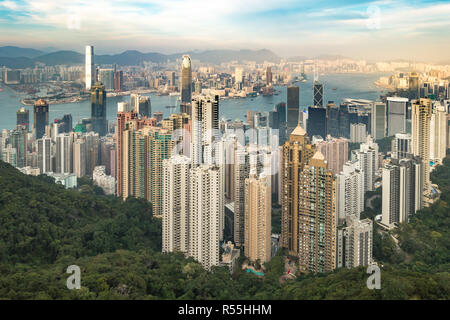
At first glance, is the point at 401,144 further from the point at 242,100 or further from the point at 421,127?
the point at 242,100

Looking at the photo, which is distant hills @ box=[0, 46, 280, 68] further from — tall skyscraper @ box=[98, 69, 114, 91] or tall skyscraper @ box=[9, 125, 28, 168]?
tall skyscraper @ box=[9, 125, 28, 168]

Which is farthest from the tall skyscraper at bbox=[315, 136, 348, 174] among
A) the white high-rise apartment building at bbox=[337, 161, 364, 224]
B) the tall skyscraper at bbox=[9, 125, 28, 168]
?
the tall skyscraper at bbox=[9, 125, 28, 168]

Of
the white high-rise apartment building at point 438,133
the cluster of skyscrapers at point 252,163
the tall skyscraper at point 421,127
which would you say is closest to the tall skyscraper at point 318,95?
the cluster of skyscrapers at point 252,163

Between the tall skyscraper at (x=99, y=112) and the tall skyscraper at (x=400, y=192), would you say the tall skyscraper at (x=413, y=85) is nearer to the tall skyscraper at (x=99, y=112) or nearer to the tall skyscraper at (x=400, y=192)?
the tall skyscraper at (x=400, y=192)

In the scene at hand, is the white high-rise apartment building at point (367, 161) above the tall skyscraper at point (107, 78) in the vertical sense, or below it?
below

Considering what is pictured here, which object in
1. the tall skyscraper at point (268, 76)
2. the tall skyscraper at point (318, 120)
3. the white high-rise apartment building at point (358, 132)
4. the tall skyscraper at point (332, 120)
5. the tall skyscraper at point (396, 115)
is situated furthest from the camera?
the tall skyscraper at point (332, 120)

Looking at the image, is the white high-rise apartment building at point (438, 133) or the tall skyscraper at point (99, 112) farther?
the tall skyscraper at point (99, 112)

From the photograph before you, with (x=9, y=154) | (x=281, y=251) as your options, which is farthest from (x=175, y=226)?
(x=9, y=154)
